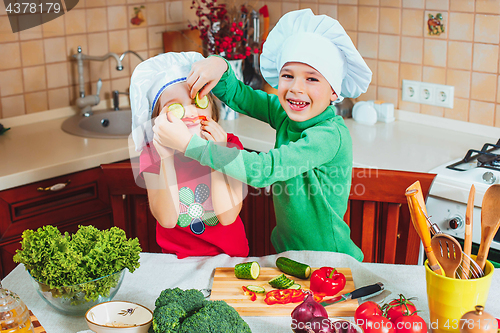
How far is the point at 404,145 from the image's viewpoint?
5.88ft

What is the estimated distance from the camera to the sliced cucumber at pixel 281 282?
94 centimetres

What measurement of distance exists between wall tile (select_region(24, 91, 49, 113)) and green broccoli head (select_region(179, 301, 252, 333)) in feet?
5.53

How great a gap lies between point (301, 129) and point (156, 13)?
162 centimetres

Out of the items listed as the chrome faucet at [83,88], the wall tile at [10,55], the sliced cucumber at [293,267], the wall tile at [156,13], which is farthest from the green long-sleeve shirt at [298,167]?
the wall tile at [156,13]

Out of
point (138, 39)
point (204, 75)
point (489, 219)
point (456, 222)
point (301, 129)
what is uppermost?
point (138, 39)

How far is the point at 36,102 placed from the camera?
7.01 feet

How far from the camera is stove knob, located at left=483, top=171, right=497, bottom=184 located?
1.42 meters

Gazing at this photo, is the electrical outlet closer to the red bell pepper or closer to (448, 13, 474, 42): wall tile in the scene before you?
(448, 13, 474, 42): wall tile

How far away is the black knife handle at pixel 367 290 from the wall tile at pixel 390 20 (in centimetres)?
140

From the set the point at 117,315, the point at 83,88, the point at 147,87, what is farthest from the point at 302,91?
the point at 83,88

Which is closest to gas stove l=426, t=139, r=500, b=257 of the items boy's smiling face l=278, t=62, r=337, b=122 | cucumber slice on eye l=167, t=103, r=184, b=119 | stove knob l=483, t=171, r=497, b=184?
stove knob l=483, t=171, r=497, b=184

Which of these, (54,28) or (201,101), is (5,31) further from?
(201,101)

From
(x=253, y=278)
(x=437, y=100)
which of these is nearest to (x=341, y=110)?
(x=437, y=100)

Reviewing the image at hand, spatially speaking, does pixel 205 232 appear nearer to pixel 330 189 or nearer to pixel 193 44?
pixel 330 189
